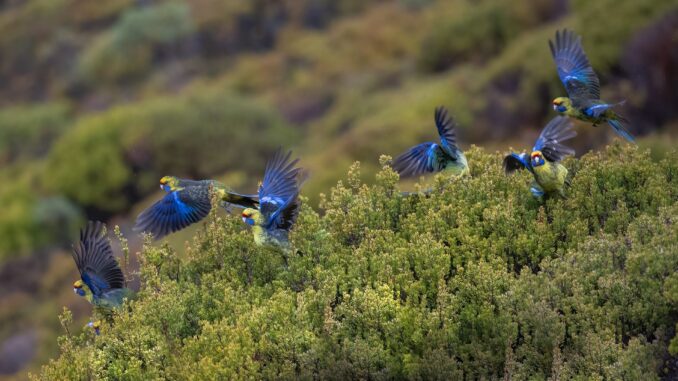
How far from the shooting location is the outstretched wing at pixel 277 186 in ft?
29.3

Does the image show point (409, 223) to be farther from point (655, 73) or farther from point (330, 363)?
point (655, 73)

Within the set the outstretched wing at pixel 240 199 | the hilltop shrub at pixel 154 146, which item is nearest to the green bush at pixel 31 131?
the hilltop shrub at pixel 154 146

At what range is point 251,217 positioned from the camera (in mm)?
8781

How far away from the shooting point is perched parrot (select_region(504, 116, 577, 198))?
8578 millimetres

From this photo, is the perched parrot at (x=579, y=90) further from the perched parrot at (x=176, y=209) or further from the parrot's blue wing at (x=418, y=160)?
the perched parrot at (x=176, y=209)

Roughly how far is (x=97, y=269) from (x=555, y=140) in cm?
446

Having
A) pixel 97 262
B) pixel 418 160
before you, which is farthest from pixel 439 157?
pixel 97 262

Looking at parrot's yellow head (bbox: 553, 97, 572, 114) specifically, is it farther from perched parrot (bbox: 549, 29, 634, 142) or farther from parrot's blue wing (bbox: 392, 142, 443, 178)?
parrot's blue wing (bbox: 392, 142, 443, 178)

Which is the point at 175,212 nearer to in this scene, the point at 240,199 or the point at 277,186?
the point at 240,199

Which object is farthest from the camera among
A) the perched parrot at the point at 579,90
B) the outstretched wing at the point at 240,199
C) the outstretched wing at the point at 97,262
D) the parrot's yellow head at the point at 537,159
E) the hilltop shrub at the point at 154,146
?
the hilltop shrub at the point at 154,146

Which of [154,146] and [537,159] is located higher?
[154,146]

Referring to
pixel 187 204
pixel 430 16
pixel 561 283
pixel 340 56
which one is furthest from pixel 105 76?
pixel 561 283

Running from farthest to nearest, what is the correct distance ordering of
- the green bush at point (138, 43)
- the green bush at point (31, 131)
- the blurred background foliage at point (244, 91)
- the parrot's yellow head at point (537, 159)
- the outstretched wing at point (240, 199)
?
the green bush at point (138, 43)
the green bush at point (31, 131)
the blurred background foliage at point (244, 91)
the outstretched wing at point (240, 199)
the parrot's yellow head at point (537, 159)

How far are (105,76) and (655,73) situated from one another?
1402 inches
